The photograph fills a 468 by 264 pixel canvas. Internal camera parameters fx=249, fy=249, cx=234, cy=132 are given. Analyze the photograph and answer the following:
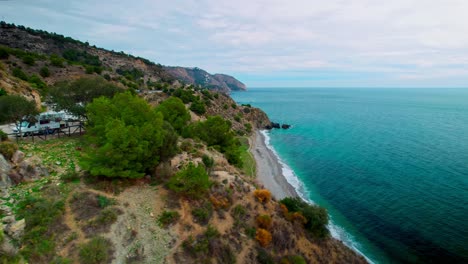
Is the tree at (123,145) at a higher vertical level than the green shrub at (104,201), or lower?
higher

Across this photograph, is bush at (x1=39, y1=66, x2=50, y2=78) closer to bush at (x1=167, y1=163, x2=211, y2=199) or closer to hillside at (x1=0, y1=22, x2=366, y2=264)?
hillside at (x1=0, y1=22, x2=366, y2=264)

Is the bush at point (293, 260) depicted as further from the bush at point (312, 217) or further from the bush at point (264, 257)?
the bush at point (312, 217)

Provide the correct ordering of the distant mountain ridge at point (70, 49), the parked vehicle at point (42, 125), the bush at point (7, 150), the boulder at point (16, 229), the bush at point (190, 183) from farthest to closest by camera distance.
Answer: the distant mountain ridge at point (70, 49) → the parked vehicle at point (42, 125) → the bush at point (190, 183) → the bush at point (7, 150) → the boulder at point (16, 229)

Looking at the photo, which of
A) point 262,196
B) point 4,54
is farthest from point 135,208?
point 4,54

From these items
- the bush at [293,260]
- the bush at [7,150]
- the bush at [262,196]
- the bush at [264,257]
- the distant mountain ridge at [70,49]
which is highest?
the distant mountain ridge at [70,49]

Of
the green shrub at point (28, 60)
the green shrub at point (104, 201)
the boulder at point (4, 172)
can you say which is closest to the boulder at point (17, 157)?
the boulder at point (4, 172)

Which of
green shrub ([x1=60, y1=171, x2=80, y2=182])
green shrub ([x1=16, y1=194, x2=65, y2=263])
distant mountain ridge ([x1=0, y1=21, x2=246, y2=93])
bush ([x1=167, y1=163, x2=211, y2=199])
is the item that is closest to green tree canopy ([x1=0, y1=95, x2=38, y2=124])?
green shrub ([x1=60, y1=171, x2=80, y2=182])

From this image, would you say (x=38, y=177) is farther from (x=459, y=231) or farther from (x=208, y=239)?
(x=459, y=231)

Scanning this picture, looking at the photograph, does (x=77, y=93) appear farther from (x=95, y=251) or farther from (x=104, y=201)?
(x=95, y=251)
